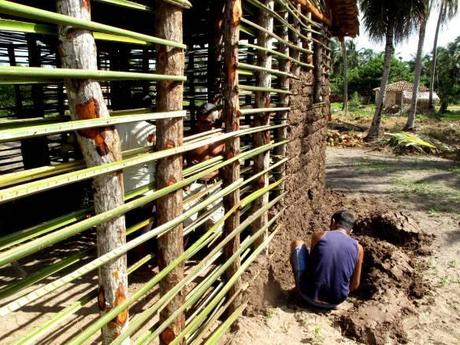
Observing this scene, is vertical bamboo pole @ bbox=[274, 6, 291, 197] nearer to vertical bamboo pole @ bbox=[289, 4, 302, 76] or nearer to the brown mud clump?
vertical bamboo pole @ bbox=[289, 4, 302, 76]

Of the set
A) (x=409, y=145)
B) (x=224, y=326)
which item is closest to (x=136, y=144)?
(x=224, y=326)

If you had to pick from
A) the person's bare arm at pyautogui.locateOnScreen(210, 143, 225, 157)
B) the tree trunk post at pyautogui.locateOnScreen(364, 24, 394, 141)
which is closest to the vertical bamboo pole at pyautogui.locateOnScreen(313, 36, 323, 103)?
the person's bare arm at pyautogui.locateOnScreen(210, 143, 225, 157)

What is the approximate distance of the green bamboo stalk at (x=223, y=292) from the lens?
2.61 m

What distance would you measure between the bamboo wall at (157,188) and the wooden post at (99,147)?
0.03 meters

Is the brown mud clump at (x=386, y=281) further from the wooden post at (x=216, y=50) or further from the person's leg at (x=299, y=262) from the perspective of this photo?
the wooden post at (x=216, y=50)

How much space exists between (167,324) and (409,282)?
10.7 ft

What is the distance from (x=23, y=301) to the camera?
56.0 inches

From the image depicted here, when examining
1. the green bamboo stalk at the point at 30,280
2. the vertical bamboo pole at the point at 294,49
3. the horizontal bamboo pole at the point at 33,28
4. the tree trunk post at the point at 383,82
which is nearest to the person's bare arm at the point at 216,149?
the horizontal bamboo pole at the point at 33,28

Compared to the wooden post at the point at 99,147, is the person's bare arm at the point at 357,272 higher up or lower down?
lower down

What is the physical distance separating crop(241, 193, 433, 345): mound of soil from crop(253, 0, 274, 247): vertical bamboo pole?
575 millimetres

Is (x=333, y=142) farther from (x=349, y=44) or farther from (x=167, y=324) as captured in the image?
(x=349, y=44)

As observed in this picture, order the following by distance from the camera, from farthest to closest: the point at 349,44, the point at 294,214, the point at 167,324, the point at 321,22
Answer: the point at 349,44 < the point at 321,22 < the point at 294,214 < the point at 167,324

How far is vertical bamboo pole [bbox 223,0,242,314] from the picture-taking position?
10.2 feet

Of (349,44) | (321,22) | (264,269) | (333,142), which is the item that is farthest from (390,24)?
(349,44)
